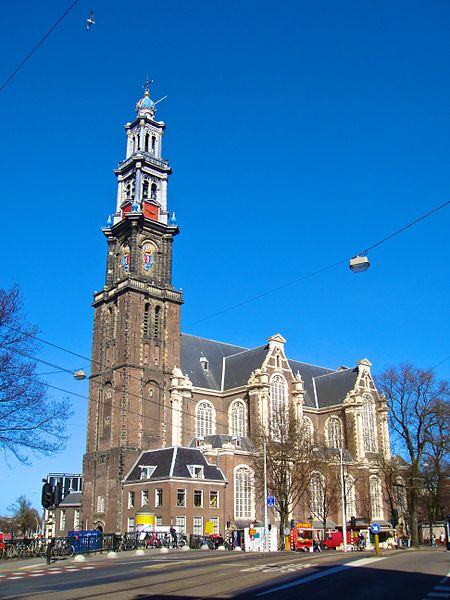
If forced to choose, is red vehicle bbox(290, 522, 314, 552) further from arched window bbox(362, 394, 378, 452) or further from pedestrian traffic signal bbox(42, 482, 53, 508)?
arched window bbox(362, 394, 378, 452)

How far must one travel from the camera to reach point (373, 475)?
80688 millimetres

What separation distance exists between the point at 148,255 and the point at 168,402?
17775 mm

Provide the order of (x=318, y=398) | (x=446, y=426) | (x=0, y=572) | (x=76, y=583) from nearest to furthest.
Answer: (x=76, y=583)
(x=0, y=572)
(x=446, y=426)
(x=318, y=398)

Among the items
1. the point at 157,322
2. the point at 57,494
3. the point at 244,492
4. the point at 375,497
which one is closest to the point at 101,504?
the point at 244,492

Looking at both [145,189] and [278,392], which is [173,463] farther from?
[145,189]

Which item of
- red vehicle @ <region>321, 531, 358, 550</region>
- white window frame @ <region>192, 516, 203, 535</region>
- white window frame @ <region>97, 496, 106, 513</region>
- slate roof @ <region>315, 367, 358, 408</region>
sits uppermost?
slate roof @ <region>315, 367, 358, 408</region>

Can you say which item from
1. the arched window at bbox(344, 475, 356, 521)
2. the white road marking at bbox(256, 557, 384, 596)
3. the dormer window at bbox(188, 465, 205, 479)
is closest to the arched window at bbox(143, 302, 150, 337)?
the dormer window at bbox(188, 465, 205, 479)

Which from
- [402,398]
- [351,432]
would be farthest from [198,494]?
[351,432]

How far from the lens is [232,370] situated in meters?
79.1

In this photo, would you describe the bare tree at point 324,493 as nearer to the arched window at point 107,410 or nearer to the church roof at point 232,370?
the church roof at point 232,370

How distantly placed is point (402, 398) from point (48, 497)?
39963 millimetres

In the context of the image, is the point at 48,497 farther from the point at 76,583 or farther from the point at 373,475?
the point at 373,475

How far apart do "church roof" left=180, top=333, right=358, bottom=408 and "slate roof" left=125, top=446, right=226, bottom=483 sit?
12.3 meters

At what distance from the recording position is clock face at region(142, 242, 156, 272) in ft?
247
